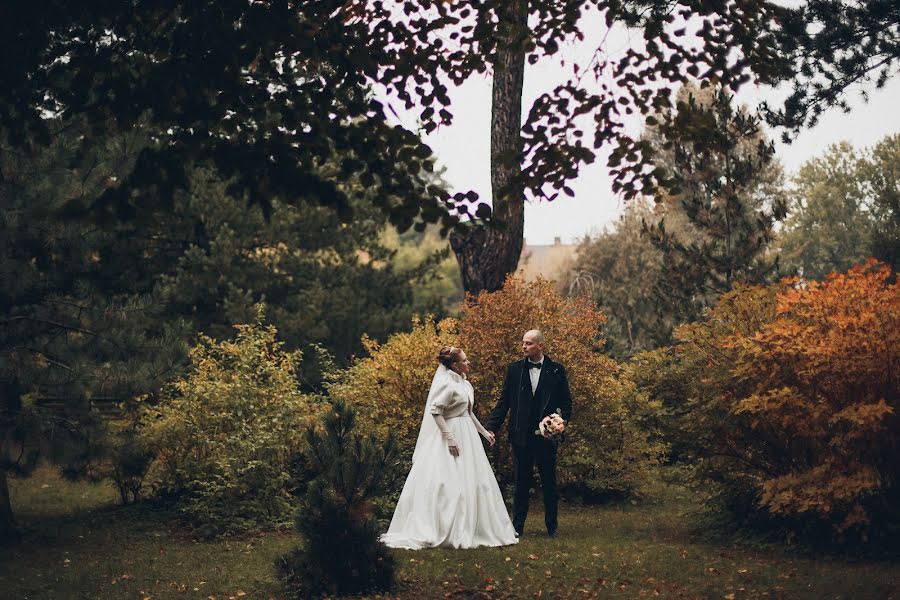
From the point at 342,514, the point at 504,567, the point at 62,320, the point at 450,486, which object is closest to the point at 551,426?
the point at 450,486

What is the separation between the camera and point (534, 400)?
10555 mm

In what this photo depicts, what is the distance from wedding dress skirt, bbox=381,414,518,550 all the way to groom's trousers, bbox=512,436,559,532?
353 millimetres

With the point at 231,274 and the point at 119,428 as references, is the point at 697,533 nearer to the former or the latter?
the point at 119,428

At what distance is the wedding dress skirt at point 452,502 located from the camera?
999cm

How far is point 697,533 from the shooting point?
36.1 feet

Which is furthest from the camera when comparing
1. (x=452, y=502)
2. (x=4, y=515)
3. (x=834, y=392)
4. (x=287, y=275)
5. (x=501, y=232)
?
(x=287, y=275)

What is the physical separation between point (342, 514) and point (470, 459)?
267 centimetres

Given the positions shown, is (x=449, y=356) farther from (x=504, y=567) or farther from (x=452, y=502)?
(x=504, y=567)

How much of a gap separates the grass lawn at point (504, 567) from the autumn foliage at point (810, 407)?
54 centimetres

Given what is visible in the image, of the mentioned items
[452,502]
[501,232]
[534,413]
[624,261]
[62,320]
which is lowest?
[452,502]

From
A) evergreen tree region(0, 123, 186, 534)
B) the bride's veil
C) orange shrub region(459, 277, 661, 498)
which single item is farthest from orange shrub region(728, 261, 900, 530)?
evergreen tree region(0, 123, 186, 534)

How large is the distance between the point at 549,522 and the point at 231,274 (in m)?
14.1

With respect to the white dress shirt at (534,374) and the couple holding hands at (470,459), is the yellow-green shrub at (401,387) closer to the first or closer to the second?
the couple holding hands at (470,459)

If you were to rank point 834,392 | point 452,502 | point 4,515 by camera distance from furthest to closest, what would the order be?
point 4,515, point 452,502, point 834,392
